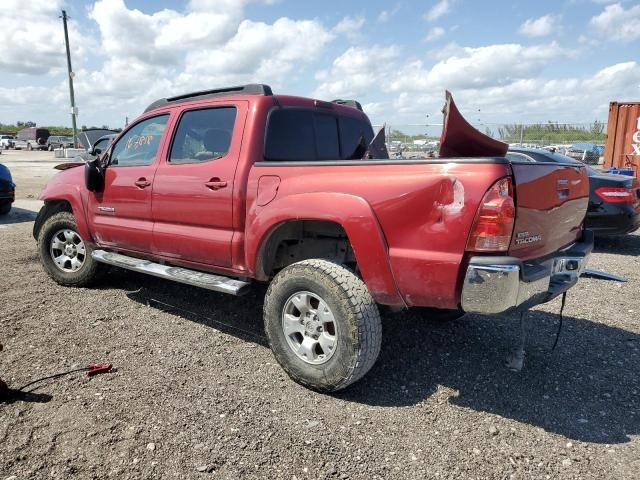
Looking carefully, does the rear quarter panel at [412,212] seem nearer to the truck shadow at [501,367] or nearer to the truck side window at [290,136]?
the truck side window at [290,136]

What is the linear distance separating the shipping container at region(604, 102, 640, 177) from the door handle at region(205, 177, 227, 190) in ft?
41.2

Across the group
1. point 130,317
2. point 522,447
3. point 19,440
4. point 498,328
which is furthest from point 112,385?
point 498,328

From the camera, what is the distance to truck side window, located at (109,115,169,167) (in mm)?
4465

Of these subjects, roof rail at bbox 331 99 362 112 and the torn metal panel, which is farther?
roof rail at bbox 331 99 362 112

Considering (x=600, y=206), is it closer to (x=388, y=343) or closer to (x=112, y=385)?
(x=388, y=343)

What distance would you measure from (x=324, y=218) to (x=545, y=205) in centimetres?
132

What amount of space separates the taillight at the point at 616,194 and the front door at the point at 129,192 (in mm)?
6324

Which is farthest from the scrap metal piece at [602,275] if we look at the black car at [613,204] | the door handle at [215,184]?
the door handle at [215,184]

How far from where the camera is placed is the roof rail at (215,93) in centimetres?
385

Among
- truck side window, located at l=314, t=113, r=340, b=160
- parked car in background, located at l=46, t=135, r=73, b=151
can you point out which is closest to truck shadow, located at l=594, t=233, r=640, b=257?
truck side window, located at l=314, t=113, r=340, b=160

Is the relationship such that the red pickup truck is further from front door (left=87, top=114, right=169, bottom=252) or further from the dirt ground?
the dirt ground

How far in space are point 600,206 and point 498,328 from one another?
166 inches

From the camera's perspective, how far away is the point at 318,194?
3.12 m

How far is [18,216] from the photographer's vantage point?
1015 cm
